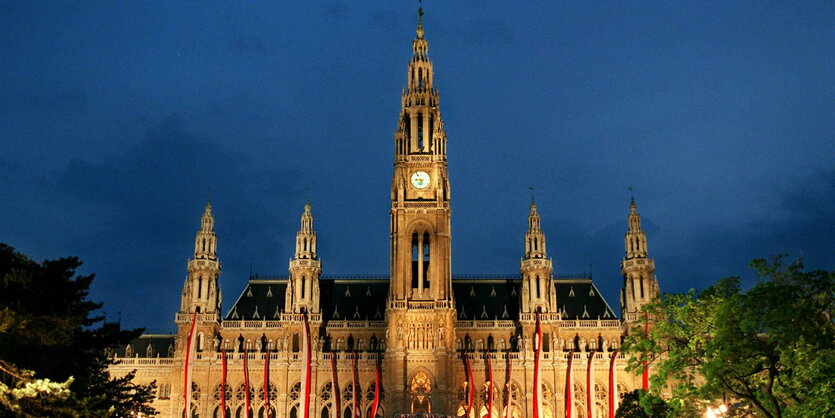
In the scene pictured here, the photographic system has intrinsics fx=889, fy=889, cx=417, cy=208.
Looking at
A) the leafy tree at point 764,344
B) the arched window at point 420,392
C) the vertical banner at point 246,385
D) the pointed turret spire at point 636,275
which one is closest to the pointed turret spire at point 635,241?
the pointed turret spire at point 636,275

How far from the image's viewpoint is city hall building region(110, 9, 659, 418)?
297 ft

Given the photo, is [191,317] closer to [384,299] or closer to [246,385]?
[246,385]

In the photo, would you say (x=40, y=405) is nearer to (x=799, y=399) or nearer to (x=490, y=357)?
(x=799, y=399)

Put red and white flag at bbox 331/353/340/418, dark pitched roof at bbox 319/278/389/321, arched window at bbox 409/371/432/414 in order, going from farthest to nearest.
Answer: dark pitched roof at bbox 319/278/389/321 → arched window at bbox 409/371/432/414 → red and white flag at bbox 331/353/340/418

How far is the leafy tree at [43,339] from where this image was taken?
27.7 metres

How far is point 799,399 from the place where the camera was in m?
35.3

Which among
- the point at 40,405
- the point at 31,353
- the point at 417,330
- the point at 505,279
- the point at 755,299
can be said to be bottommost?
the point at 40,405

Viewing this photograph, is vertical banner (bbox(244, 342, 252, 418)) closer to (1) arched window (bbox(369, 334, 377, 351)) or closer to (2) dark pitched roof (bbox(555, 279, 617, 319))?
(1) arched window (bbox(369, 334, 377, 351))

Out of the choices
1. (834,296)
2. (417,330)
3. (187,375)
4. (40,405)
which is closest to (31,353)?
(40,405)

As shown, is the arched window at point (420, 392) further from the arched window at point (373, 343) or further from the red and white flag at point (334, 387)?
the arched window at point (373, 343)

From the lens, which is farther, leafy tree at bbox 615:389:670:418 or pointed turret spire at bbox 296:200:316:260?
pointed turret spire at bbox 296:200:316:260

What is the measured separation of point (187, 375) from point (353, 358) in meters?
18.8

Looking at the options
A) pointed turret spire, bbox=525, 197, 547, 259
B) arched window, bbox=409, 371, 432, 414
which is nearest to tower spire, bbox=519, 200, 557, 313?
pointed turret spire, bbox=525, 197, 547, 259

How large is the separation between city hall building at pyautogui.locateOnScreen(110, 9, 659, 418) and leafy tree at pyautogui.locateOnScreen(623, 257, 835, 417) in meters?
49.3
